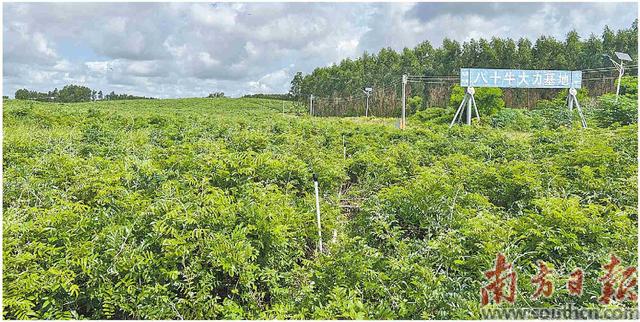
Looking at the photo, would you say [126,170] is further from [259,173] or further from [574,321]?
[574,321]

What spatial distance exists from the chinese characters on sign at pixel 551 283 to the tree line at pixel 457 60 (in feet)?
97.5

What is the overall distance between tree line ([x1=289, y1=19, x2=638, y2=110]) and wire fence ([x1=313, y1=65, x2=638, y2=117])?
106 mm

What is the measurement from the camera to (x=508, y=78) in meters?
17.2

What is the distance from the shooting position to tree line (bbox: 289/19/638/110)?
2917cm

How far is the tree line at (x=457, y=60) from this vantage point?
29.2 metres

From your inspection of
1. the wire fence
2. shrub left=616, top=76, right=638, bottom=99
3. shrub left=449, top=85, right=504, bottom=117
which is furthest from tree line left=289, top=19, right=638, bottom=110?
shrub left=449, top=85, right=504, bottom=117

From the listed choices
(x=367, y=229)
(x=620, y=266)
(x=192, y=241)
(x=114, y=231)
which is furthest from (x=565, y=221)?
(x=114, y=231)

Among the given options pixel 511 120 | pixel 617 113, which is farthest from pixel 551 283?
pixel 511 120

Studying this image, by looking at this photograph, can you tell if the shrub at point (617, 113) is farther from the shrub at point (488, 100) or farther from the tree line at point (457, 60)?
the tree line at point (457, 60)

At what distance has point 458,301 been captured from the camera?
9.21 feet

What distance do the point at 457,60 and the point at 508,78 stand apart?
16.1 m

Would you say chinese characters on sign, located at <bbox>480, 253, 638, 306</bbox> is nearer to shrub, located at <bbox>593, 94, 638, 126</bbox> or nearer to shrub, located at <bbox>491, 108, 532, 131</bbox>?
shrub, located at <bbox>593, 94, 638, 126</bbox>

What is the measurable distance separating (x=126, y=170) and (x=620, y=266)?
13.8 ft

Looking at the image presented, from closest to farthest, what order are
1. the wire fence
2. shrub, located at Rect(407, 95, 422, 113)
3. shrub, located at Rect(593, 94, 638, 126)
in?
shrub, located at Rect(593, 94, 638, 126)
the wire fence
shrub, located at Rect(407, 95, 422, 113)
